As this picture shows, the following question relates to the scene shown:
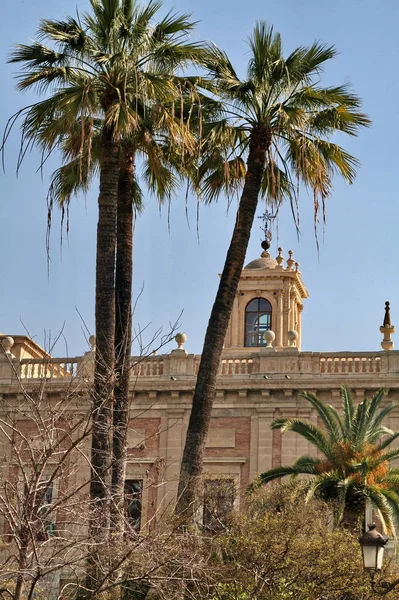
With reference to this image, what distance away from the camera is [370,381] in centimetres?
3991

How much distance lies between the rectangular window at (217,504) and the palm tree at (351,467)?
1313 millimetres

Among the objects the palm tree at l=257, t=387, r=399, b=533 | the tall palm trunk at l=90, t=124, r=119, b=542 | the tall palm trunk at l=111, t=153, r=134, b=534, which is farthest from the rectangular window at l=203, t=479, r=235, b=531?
the tall palm trunk at l=90, t=124, r=119, b=542

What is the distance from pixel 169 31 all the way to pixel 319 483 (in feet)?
36.2

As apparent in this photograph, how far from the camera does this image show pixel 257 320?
162 ft

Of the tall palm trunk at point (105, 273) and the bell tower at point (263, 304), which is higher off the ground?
the bell tower at point (263, 304)

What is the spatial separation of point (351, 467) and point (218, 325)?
7.57 meters

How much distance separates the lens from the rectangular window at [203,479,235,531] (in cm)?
2767

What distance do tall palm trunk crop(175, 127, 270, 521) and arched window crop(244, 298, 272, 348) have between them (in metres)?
21.8

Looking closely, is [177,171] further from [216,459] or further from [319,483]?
[216,459]

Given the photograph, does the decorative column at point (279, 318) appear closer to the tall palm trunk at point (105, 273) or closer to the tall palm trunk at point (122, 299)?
the tall palm trunk at point (122, 299)

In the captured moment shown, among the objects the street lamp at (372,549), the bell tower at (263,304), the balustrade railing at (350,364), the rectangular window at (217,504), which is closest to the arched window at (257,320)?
the bell tower at (263,304)

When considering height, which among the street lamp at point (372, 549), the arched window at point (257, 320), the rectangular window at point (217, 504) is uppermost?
the arched window at point (257, 320)

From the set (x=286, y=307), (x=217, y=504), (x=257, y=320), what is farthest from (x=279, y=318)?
(x=217, y=504)

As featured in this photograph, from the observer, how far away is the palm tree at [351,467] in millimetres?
32094
